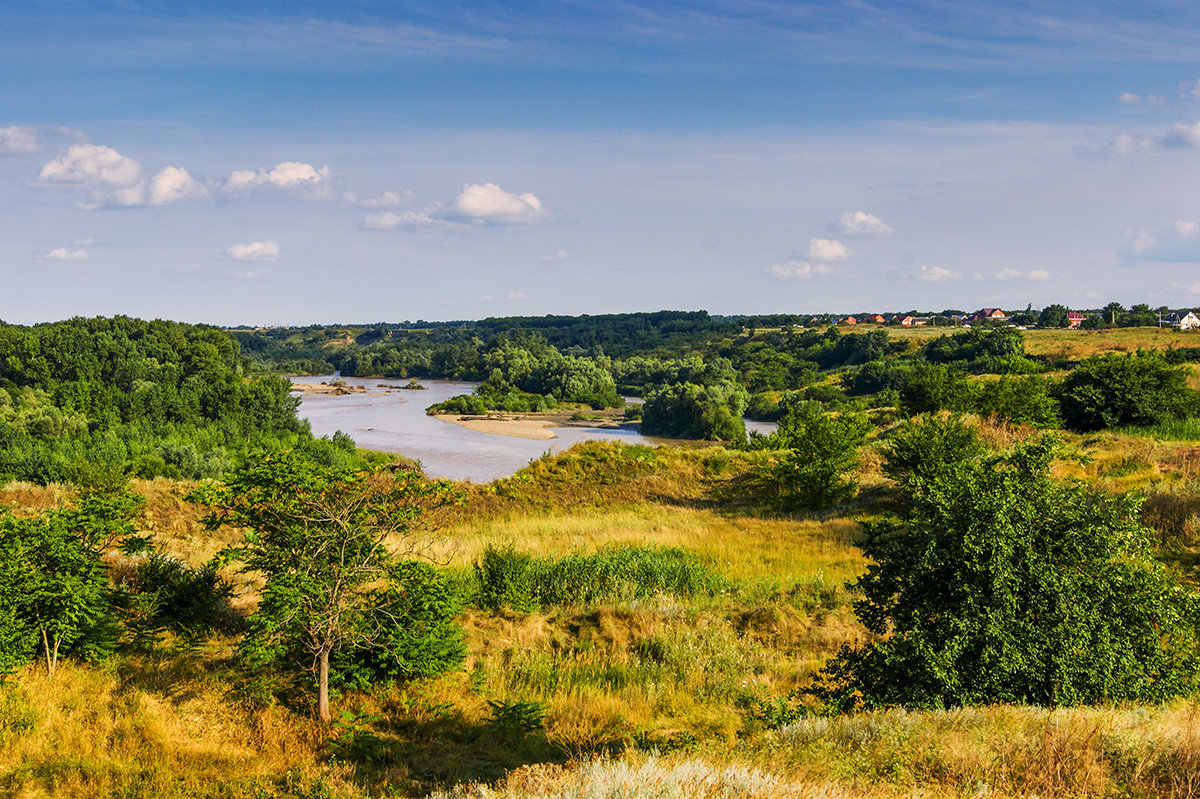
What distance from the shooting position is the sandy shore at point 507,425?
6694cm

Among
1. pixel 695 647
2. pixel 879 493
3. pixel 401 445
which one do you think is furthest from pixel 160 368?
pixel 695 647

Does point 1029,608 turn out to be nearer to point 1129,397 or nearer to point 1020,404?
point 1020,404

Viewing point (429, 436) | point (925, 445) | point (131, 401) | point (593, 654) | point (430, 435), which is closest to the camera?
point (593, 654)

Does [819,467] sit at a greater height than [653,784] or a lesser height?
lesser

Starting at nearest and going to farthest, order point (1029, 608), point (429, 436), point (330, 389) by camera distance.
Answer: point (1029, 608), point (429, 436), point (330, 389)

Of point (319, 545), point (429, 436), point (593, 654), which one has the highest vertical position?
point (319, 545)

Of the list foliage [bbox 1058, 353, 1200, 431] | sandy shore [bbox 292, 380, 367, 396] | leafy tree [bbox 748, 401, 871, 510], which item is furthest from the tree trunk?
sandy shore [bbox 292, 380, 367, 396]

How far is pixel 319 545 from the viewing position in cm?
687

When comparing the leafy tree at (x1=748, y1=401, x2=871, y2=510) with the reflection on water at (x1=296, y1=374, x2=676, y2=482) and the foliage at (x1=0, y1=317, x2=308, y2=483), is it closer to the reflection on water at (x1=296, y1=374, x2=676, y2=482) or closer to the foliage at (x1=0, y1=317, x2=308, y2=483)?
the reflection on water at (x1=296, y1=374, x2=676, y2=482)

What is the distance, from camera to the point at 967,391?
2989 centimetres

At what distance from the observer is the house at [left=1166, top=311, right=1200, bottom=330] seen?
8949 centimetres

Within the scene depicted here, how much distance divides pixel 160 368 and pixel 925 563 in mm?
79557

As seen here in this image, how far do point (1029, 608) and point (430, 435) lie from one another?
59.8 metres

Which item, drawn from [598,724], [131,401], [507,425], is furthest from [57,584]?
[131,401]
